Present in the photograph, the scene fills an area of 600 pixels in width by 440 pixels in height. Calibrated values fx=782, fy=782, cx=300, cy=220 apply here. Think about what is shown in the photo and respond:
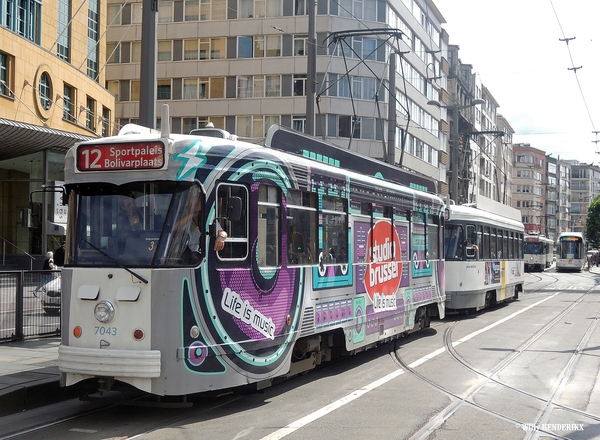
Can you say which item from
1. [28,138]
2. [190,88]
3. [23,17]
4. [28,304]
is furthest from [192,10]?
[28,304]

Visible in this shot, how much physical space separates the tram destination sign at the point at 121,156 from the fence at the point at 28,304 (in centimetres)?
438

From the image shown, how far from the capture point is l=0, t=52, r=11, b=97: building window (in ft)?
89.7

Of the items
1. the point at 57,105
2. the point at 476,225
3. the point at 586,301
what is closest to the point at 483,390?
the point at 476,225

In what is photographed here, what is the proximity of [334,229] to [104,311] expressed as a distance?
381 cm

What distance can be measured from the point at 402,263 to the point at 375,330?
1.84m

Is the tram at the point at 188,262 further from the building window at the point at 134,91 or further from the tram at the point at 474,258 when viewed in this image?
the building window at the point at 134,91

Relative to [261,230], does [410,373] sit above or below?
below

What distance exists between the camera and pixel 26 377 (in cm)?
916

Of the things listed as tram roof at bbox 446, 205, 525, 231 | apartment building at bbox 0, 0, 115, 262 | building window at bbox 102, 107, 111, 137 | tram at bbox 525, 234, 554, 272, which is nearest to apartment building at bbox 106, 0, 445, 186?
building window at bbox 102, 107, 111, 137

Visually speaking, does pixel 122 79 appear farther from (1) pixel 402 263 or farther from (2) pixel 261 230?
(2) pixel 261 230

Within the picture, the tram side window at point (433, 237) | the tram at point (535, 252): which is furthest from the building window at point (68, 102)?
the tram at point (535, 252)

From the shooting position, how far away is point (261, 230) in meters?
8.86

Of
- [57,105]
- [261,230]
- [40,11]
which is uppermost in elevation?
[40,11]

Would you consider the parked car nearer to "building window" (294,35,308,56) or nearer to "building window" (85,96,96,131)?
"building window" (85,96,96,131)
